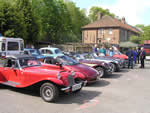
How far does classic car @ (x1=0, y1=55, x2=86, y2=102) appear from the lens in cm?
580

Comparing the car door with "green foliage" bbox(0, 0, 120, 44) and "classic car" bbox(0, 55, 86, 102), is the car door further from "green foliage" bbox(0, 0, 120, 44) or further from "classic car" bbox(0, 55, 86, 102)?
"green foliage" bbox(0, 0, 120, 44)

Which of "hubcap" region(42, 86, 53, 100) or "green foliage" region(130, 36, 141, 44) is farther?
"green foliage" region(130, 36, 141, 44)

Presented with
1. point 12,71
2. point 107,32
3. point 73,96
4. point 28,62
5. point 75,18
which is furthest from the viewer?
point 75,18

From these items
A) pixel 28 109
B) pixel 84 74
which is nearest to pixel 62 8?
pixel 84 74

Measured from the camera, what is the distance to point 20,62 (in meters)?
6.89

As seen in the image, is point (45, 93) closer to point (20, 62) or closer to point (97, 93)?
point (20, 62)

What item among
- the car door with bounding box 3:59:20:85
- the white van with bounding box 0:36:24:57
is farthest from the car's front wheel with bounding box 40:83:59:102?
the white van with bounding box 0:36:24:57

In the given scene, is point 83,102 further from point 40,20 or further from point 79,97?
point 40,20

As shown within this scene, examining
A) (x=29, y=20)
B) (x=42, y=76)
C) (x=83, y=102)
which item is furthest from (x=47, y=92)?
(x=29, y=20)

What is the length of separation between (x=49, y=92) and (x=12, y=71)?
1999 mm

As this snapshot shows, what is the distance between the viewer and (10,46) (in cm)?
1393

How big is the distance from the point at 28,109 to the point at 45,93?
879 millimetres

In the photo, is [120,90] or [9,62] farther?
[120,90]

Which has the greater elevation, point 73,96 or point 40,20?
point 40,20
